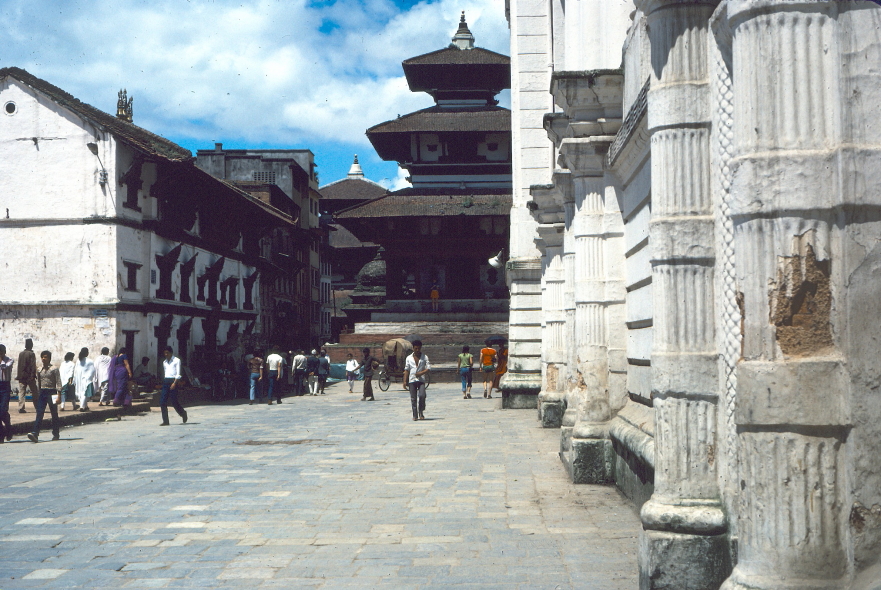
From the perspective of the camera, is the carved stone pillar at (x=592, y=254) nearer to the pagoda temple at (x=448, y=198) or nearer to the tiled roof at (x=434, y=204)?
the tiled roof at (x=434, y=204)

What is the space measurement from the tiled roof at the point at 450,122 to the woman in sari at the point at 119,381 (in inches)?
940

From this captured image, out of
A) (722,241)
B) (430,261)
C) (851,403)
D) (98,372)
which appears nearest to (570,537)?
(722,241)

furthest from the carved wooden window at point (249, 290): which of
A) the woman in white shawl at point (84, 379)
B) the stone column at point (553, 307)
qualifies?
the stone column at point (553, 307)

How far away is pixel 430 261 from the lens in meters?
47.8

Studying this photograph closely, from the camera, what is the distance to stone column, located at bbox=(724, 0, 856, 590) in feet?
13.4

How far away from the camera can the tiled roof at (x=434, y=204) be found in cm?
4522

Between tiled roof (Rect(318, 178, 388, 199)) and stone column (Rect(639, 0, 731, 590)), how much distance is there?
67494mm

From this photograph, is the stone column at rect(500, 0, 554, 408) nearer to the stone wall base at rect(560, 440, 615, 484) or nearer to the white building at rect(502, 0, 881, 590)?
the stone wall base at rect(560, 440, 615, 484)

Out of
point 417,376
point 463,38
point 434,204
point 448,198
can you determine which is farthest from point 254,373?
point 463,38

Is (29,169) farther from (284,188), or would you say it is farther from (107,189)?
(284,188)

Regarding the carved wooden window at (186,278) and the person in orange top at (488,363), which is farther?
the carved wooden window at (186,278)

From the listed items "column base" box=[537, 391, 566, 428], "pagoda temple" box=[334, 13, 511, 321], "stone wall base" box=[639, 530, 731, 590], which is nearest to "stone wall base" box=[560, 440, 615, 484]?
"stone wall base" box=[639, 530, 731, 590]

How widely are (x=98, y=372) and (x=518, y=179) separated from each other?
479 inches

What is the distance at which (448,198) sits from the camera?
152 ft
